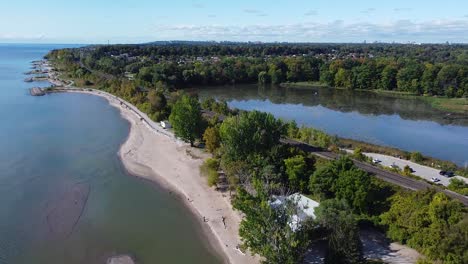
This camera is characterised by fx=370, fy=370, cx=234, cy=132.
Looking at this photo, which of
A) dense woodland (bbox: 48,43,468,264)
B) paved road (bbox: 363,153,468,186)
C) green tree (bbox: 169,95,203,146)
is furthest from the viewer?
green tree (bbox: 169,95,203,146)

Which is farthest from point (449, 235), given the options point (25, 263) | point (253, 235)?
point (25, 263)

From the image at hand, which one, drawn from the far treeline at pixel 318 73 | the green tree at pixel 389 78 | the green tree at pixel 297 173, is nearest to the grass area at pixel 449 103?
the far treeline at pixel 318 73

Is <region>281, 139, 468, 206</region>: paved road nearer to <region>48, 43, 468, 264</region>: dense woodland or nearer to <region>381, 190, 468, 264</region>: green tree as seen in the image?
<region>48, 43, 468, 264</region>: dense woodland

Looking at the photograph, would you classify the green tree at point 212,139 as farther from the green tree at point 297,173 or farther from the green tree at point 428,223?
the green tree at point 428,223

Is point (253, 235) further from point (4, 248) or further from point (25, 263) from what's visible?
point (4, 248)

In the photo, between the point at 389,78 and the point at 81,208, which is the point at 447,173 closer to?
the point at 81,208

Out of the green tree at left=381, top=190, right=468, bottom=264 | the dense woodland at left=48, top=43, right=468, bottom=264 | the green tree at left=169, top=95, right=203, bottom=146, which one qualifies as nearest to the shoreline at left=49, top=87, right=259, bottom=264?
the dense woodland at left=48, top=43, right=468, bottom=264
